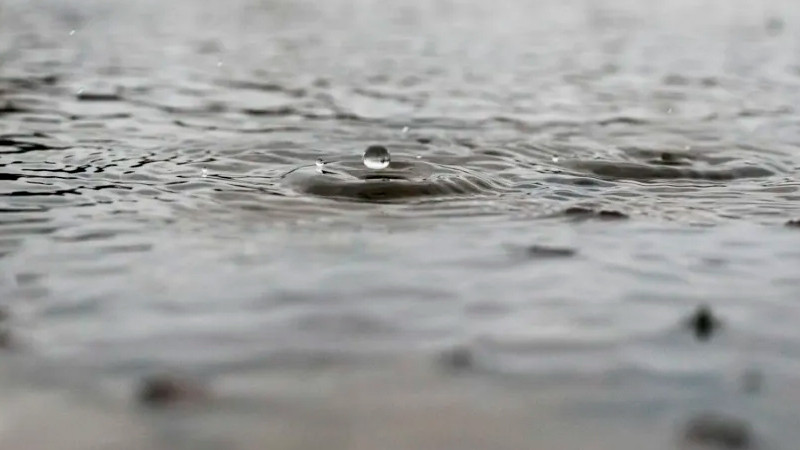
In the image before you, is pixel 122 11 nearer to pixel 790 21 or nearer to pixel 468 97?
pixel 468 97

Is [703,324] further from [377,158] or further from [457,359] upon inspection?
[377,158]

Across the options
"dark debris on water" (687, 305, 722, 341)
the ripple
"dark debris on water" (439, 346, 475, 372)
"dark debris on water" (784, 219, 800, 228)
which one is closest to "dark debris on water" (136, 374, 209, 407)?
"dark debris on water" (439, 346, 475, 372)

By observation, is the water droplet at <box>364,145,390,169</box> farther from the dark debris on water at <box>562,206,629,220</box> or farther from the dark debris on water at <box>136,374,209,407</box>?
the dark debris on water at <box>136,374,209,407</box>

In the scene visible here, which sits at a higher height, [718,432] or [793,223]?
[793,223]

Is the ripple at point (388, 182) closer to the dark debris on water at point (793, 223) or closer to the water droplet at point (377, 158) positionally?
the water droplet at point (377, 158)

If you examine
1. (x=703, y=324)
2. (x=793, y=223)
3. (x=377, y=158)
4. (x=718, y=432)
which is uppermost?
(x=377, y=158)

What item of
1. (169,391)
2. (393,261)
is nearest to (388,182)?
(393,261)
